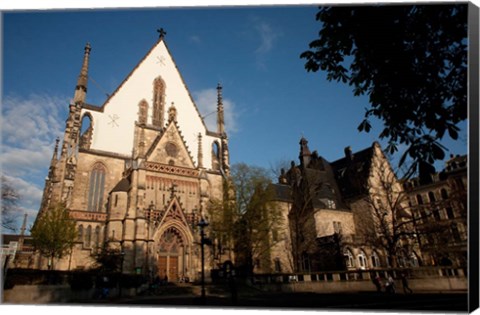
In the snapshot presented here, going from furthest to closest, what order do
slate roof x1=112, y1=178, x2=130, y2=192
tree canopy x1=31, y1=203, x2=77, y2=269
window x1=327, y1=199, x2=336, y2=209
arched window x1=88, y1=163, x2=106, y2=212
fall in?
1. window x1=327, y1=199, x2=336, y2=209
2. arched window x1=88, y1=163, x2=106, y2=212
3. slate roof x1=112, y1=178, x2=130, y2=192
4. tree canopy x1=31, y1=203, x2=77, y2=269

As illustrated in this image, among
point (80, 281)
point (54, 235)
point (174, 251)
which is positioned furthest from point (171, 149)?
point (80, 281)

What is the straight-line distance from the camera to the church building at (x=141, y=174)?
842 inches

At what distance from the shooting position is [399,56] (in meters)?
6.16

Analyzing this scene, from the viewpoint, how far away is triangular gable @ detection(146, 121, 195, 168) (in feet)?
85.7

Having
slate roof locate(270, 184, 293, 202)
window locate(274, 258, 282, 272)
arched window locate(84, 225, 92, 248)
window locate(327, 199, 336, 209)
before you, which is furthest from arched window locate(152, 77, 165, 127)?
window locate(327, 199, 336, 209)

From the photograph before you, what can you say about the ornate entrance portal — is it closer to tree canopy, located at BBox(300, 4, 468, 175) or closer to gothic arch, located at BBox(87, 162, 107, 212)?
gothic arch, located at BBox(87, 162, 107, 212)

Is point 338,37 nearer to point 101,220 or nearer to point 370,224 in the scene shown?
point 101,220

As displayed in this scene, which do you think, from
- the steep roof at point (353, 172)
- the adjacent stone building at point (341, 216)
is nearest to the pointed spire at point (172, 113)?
the adjacent stone building at point (341, 216)

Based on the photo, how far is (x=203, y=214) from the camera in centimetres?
2478

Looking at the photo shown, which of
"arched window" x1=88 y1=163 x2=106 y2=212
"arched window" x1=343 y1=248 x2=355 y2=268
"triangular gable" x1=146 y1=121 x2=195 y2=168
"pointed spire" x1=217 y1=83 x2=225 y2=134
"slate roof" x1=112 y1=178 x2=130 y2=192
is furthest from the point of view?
"pointed spire" x1=217 y1=83 x2=225 y2=134

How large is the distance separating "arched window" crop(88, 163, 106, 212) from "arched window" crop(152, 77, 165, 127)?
271 inches

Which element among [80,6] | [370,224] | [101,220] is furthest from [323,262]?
[80,6]

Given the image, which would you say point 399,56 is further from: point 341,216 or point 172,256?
point 341,216

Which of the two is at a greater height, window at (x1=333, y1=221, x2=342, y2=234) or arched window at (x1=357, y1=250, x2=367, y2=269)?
window at (x1=333, y1=221, x2=342, y2=234)
